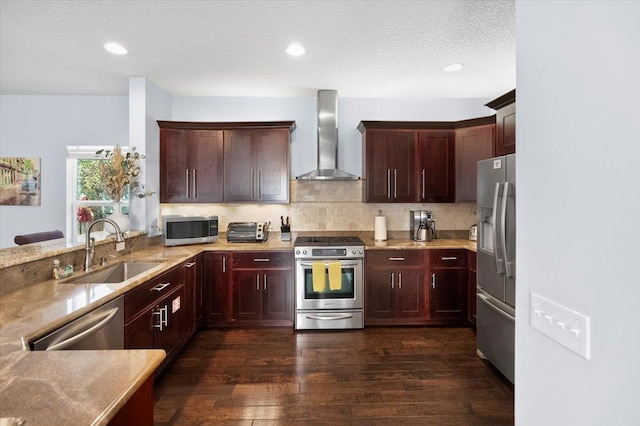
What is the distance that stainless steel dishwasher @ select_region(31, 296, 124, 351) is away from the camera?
1.47 metres

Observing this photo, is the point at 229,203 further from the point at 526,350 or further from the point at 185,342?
the point at 526,350

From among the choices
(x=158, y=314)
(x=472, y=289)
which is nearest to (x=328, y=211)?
(x=472, y=289)

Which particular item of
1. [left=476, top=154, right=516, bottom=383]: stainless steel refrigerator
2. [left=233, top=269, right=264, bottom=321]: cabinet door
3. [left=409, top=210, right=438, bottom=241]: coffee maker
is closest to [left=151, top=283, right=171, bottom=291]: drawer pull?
[left=233, top=269, right=264, bottom=321]: cabinet door

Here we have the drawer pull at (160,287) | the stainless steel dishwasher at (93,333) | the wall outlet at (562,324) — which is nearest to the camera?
the wall outlet at (562,324)

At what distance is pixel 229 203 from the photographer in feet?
13.3

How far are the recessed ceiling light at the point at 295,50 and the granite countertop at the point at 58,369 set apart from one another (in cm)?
238

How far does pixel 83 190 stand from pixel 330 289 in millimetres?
3540

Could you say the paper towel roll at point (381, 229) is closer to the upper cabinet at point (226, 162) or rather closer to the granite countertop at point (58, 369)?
the upper cabinet at point (226, 162)

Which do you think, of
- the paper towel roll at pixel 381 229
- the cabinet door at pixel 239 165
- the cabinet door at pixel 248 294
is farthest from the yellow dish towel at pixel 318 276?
the cabinet door at pixel 239 165

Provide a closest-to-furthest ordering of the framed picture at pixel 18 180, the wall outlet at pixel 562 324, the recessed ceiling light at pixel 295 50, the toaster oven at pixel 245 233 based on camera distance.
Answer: the wall outlet at pixel 562 324
the recessed ceiling light at pixel 295 50
the toaster oven at pixel 245 233
the framed picture at pixel 18 180

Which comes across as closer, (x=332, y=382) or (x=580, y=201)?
(x=580, y=201)

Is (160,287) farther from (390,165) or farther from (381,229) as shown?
(390,165)

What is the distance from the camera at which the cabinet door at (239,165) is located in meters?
3.94

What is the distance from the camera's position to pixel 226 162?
3.95 metres
